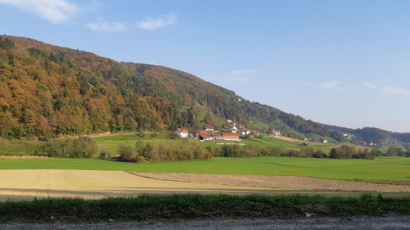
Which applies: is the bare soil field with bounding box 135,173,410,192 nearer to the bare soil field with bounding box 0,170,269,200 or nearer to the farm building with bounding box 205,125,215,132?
the bare soil field with bounding box 0,170,269,200

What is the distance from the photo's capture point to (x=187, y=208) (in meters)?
11.0

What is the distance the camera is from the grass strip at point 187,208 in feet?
33.5

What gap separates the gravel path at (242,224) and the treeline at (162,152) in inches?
2594

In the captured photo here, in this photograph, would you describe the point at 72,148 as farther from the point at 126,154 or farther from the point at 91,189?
the point at 91,189

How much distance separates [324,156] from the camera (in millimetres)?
114250

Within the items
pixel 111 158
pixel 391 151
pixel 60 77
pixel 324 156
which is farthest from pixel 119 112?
pixel 391 151

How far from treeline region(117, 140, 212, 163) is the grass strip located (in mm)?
64303

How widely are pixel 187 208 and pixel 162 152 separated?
69.2 metres

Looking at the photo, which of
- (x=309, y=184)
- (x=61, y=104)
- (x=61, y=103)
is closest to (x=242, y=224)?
(x=309, y=184)

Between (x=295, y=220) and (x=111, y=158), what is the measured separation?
77.2 metres

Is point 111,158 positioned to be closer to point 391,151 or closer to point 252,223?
point 252,223

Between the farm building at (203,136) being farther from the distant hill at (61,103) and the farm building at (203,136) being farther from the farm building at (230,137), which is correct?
the distant hill at (61,103)

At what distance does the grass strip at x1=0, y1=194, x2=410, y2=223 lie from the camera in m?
10.2

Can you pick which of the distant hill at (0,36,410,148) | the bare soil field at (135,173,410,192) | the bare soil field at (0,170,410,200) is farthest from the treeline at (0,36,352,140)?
the bare soil field at (135,173,410,192)
